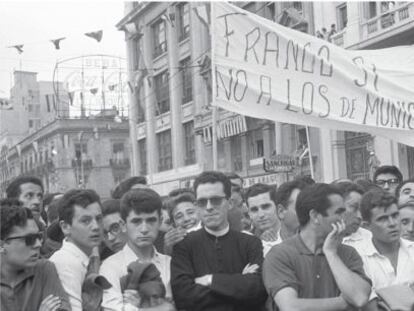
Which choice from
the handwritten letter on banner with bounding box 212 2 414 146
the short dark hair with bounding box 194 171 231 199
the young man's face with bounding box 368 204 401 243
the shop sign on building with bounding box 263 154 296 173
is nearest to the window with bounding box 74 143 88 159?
the shop sign on building with bounding box 263 154 296 173

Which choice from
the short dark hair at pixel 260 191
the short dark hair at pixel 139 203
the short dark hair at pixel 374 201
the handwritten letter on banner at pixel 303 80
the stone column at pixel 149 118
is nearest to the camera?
the short dark hair at pixel 139 203

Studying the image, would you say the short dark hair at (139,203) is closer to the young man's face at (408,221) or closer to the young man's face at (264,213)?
the young man's face at (264,213)

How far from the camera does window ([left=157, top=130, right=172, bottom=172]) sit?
113 ft

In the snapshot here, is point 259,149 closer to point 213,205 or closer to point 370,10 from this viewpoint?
point 370,10

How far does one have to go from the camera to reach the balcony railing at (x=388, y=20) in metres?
17.4

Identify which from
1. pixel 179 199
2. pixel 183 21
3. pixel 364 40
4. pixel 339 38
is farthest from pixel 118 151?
pixel 179 199

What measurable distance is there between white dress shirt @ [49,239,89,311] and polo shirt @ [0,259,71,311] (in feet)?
0.39

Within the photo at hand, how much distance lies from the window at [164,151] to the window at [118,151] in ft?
80.6

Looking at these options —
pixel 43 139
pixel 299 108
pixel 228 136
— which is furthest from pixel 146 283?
pixel 43 139

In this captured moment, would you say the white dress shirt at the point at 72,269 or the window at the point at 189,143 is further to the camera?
the window at the point at 189,143

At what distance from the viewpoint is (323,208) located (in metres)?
3.70

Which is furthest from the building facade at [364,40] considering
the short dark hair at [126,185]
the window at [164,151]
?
the window at [164,151]

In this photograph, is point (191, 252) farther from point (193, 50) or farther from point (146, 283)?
point (193, 50)

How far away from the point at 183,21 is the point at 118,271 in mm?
29407
